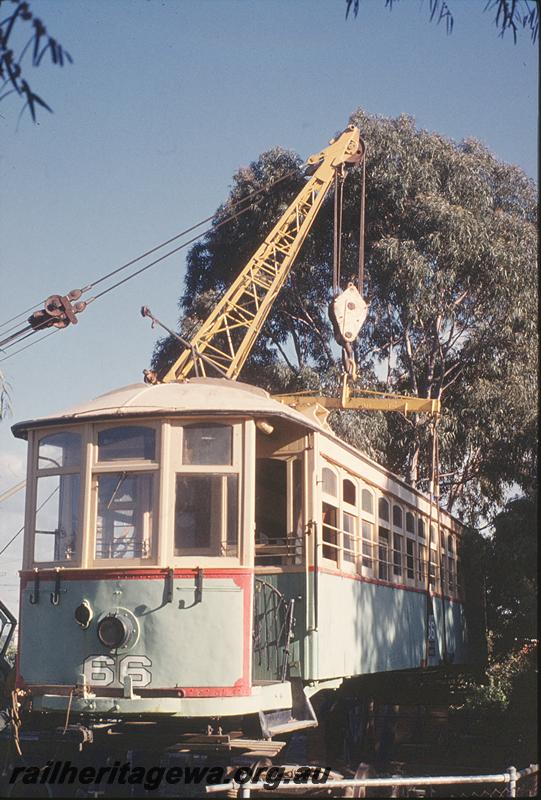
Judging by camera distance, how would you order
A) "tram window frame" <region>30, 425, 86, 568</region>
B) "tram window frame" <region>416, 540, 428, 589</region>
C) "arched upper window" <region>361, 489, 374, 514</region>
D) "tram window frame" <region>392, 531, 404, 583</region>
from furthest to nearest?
"tram window frame" <region>416, 540, 428, 589</region>
"tram window frame" <region>392, 531, 404, 583</region>
"arched upper window" <region>361, 489, 374, 514</region>
"tram window frame" <region>30, 425, 86, 568</region>

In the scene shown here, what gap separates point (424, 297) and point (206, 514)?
56.2 ft

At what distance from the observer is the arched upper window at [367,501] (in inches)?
476

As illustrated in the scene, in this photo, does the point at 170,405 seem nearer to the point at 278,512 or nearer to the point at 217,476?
the point at 217,476

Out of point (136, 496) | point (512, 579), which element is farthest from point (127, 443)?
point (512, 579)

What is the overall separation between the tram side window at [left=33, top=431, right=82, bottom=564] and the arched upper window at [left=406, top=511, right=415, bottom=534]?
6.14 metres

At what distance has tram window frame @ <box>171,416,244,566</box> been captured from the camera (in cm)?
934

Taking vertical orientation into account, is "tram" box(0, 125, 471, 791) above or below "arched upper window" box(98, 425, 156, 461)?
below

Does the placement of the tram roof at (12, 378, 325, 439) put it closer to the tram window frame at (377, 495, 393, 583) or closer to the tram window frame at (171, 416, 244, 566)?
the tram window frame at (171, 416, 244, 566)

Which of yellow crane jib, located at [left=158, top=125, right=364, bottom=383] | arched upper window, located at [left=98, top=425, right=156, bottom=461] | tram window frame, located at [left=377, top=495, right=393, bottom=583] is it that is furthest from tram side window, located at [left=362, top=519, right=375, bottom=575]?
yellow crane jib, located at [left=158, top=125, right=364, bottom=383]

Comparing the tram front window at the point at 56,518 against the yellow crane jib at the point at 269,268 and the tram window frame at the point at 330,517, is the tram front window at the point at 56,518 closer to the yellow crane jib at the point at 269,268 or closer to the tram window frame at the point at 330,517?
the tram window frame at the point at 330,517

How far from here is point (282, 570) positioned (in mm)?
10070

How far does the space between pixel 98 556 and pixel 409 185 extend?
744 inches

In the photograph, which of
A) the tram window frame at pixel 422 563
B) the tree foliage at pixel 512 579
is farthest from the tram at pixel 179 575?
the tree foliage at pixel 512 579

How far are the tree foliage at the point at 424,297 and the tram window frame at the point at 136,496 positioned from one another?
15.4m
